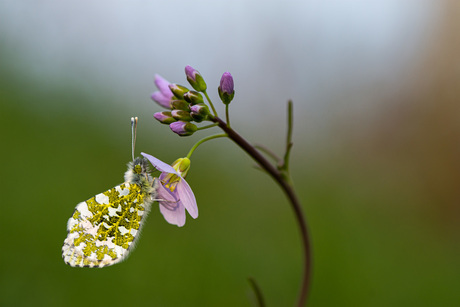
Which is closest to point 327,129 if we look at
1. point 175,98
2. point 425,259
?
point 425,259

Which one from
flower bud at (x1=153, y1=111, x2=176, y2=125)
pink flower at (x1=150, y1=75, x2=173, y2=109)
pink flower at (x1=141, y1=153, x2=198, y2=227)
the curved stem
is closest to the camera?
the curved stem

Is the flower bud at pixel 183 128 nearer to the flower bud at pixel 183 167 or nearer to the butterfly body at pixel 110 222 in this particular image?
the flower bud at pixel 183 167

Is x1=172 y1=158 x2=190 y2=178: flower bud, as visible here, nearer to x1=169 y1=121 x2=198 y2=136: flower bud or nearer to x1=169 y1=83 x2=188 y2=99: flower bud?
x1=169 y1=121 x2=198 y2=136: flower bud

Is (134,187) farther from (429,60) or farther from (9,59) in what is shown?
(429,60)

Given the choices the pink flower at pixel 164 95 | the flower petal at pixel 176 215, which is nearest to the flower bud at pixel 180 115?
the pink flower at pixel 164 95

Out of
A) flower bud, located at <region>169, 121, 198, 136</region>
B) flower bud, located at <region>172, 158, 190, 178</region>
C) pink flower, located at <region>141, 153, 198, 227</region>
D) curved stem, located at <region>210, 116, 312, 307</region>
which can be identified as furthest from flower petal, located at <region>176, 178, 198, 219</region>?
curved stem, located at <region>210, 116, 312, 307</region>

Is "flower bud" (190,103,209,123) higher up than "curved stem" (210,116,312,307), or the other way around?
"flower bud" (190,103,209,123)


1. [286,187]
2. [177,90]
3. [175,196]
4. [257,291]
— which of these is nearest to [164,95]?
[177,90]
